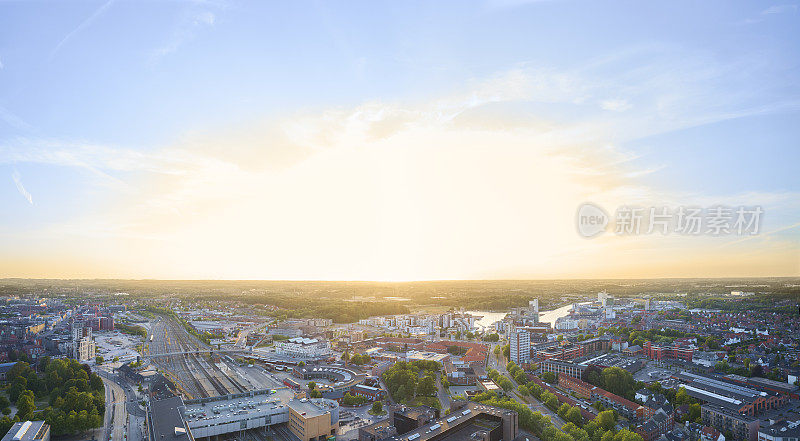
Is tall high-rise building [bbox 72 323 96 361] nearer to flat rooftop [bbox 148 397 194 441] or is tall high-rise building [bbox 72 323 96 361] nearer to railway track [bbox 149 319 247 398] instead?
railway track [bbox 149 319 247 398]

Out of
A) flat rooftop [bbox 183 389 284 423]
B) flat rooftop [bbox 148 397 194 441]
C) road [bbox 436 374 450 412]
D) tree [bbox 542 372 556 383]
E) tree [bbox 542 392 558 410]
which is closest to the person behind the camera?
flat rooftop [bbox 148 397 194 441]

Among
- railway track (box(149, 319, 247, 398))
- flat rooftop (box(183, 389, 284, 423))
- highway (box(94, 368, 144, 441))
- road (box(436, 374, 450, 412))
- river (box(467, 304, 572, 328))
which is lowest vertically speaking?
river (box(467, 304, 572, 328))

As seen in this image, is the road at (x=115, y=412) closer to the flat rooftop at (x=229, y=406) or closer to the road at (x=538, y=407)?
the flat rooftop at (x=229, y=406)

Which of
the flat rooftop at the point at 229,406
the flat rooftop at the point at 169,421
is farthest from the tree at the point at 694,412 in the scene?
the flat rooftop at the point at 169,421

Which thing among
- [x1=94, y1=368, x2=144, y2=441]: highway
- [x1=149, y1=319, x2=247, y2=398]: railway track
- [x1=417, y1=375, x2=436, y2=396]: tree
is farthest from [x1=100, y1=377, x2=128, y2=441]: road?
[x1=417, y1=375, x2=436, y2=396]: tree

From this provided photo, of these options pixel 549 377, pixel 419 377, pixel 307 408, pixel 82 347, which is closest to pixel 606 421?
pixel 549 377

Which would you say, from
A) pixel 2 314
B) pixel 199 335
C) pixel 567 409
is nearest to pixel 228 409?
pixel 567 409

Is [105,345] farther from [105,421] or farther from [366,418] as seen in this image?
[366,418]

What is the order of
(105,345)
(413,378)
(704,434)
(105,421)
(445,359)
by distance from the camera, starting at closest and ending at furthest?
1. (704,434)
2. (105,421)
3. (413,378)
4. (445,359)
5. (105,345)

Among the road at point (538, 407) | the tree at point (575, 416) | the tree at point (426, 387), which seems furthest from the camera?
the tree at point (426, 387)
